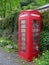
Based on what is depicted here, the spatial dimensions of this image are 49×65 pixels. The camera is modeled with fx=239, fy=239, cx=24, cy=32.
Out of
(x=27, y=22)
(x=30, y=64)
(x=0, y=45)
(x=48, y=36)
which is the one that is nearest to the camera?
(x=30, y=64)

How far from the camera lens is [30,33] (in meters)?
9.66

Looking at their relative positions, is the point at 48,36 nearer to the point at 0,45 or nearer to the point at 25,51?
the point at 25,51

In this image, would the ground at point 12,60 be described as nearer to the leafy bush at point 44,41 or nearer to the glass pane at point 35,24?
the leafy bush at point 44,41

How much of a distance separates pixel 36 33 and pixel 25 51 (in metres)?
0.89

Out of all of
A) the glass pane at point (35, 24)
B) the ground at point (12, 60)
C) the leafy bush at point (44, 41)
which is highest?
the glass pane at point (35, 24)

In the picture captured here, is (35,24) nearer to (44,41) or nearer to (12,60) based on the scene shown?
(44,41)

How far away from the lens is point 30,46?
974 centimetres

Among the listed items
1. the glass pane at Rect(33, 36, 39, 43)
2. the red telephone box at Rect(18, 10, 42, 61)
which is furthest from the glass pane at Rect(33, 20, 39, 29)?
the glass pane at Rect(33, 36, 39, 43)

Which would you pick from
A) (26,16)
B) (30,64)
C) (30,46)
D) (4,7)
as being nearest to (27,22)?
(26,16)

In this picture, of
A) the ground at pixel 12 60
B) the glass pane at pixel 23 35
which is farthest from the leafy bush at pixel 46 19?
the ground at pixel 12 60

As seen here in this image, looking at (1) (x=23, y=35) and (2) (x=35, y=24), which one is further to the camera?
(1) (x=23, y=35)

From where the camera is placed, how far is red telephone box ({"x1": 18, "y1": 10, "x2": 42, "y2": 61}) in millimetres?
9703

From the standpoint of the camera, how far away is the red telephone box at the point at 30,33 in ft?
31.8

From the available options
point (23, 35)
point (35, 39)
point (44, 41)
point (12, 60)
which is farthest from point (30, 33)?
point (12, 60)
